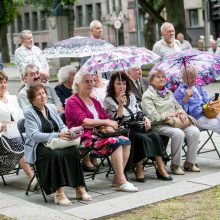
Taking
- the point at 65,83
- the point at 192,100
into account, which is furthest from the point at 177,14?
the point at 65,83

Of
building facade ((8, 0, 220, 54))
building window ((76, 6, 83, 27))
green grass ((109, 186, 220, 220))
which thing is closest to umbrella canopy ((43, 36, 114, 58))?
green grass ((109, 186, 220, 220))

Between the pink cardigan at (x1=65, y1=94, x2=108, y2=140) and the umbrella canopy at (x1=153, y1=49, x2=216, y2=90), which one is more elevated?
the umbrella canopy at (x1=153, y1=49, x2=216, y2=90)

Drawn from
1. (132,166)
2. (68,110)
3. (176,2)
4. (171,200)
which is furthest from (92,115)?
(176,2)

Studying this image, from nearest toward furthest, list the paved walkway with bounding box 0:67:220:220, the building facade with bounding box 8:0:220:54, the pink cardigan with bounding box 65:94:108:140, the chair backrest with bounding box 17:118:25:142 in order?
the paved walkway with bounding box 0:67:220:220 < the chair backrest with bounding box 17:118:25:142 < the pink cardigan with bounding box 65:94:108:140 < the building facade with bounding box 8:0:220:54

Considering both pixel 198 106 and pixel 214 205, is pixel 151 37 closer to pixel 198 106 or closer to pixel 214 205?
pixel 198 106

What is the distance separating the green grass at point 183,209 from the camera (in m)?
6.47

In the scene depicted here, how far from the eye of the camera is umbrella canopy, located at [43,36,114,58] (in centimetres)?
865

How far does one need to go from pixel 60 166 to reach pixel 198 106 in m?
2.85

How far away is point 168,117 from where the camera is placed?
852cm

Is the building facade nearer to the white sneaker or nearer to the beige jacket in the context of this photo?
the beige jacket

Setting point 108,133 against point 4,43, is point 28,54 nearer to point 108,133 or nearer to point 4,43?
point 108,133

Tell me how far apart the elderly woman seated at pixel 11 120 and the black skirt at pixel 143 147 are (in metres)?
1.25

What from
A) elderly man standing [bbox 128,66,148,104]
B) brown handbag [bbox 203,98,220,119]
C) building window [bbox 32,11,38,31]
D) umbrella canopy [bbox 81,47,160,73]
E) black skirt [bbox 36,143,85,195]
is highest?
building window [bbox 32,11,38,31]

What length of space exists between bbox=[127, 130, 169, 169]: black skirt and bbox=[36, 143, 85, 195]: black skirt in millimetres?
1003
